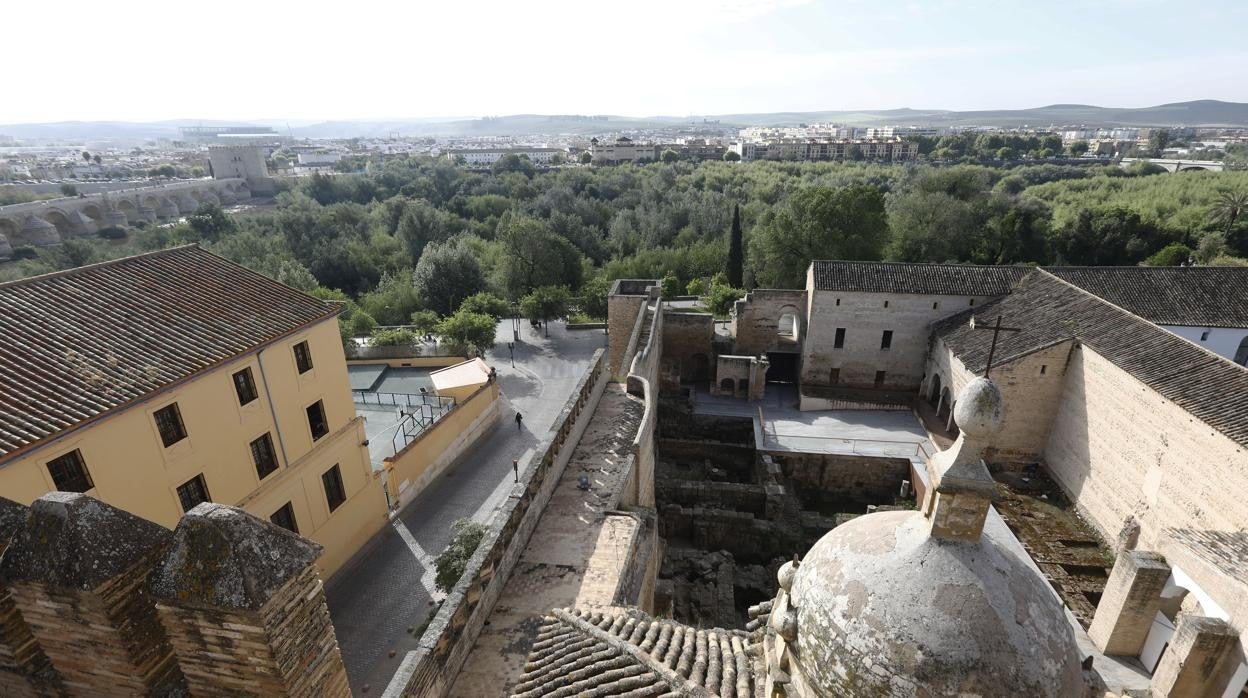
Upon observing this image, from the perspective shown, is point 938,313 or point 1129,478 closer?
point 1129,478

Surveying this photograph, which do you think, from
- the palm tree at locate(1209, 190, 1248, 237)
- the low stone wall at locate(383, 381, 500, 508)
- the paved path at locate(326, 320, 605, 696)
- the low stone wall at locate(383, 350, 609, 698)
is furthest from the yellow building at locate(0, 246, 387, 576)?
the palm tree at locate(1209, 190, 1248, 237)

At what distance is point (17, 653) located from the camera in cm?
394

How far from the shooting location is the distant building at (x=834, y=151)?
117 meters

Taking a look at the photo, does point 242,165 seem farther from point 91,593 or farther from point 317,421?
point 91,593

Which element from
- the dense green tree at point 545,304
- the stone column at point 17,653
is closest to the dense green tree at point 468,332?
the dense green tree at point 545,304

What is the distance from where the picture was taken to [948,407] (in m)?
22.8

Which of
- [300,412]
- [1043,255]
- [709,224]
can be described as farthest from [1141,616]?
[709,224]

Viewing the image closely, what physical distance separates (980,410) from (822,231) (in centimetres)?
3059

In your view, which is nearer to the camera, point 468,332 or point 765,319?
point 765,319

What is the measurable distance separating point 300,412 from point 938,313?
935 inches

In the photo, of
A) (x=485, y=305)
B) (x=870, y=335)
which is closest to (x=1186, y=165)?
(x=870, y=335)

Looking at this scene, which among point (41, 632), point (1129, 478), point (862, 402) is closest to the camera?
point (41, 632)

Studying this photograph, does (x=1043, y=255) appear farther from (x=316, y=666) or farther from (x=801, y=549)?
(x=316, y=666)

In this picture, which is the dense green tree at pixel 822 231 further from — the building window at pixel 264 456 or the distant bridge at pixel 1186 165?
the distant bridge at pixel 1186 165
